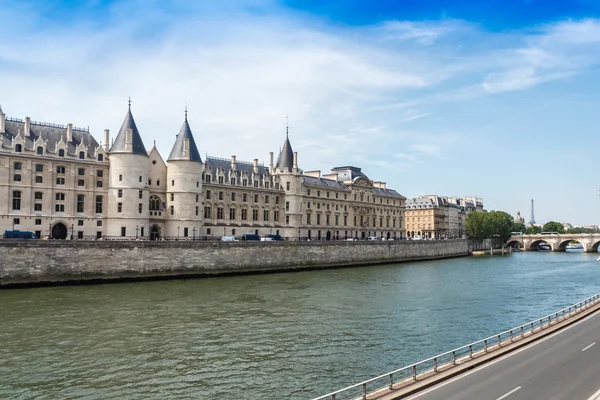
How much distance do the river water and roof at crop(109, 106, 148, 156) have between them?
18205mm

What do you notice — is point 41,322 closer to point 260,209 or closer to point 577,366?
point 577,366

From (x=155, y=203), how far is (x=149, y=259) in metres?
16.1

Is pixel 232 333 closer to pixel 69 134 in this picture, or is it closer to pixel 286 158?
pixel 69 134

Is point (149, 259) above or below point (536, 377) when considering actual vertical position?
above

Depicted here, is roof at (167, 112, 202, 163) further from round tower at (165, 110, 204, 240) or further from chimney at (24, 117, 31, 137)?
chimney at (24, 117, 31, 137)

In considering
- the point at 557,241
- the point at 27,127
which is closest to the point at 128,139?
the point at 27,127

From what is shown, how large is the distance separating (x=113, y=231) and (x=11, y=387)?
4249cm

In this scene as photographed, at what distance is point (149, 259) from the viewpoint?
53125 mm

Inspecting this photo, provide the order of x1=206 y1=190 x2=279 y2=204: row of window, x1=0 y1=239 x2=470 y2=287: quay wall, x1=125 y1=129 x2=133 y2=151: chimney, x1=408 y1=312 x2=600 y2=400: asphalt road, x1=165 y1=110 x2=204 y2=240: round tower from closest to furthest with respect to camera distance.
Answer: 1. x1=408 y1=312 x2=600 y2=400: asphalt road
2. x1=0 y1=239 x2=470 y2=287: quay wall
3. x1=125 y1=129 x2=133 y2=151: chimney
4. x1=165 y1=110 x2=204 y2=240: round tower
5. x1=206 y1=190 x2=279 y2=204: row of window

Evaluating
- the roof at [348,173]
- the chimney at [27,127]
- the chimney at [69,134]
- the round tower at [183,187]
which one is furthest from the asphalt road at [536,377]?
the roof at [348,173]

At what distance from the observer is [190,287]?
47.8 meters

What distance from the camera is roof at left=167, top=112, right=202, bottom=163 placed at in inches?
2655

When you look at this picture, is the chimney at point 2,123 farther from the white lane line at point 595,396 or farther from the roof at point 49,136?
the white lane line at point 595,396

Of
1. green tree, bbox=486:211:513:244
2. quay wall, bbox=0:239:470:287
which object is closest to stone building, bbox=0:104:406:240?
quay wall, bbox=0:239:470:287
